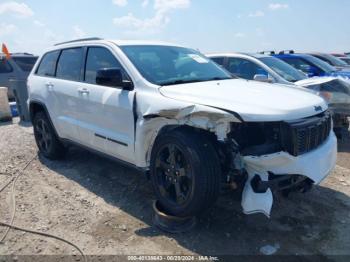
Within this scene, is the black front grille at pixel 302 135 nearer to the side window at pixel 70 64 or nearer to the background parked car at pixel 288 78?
the background parked car at pixel 288 78

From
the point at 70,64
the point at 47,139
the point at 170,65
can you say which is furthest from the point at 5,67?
the point at 170,65

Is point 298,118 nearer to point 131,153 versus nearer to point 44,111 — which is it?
point 131,153

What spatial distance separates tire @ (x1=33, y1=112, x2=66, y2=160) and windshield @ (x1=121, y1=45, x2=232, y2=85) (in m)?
2.10

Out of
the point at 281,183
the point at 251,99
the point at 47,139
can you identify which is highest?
the point at 251,99

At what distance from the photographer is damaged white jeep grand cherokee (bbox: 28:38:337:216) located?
315 cm

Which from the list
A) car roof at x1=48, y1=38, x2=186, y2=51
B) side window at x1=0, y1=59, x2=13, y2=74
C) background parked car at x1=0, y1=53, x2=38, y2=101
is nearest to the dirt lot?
car roof at x1=48, y1=38, x2=186, y2=51

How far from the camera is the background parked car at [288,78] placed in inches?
248

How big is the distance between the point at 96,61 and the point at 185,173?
2101 millimetres

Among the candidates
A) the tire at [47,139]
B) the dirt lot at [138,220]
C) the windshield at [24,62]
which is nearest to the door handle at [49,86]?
the tire at [47,139]

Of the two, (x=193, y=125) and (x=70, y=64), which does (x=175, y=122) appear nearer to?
(x=193, y=125)

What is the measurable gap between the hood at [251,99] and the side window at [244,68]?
344cm

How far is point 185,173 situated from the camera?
3.41m

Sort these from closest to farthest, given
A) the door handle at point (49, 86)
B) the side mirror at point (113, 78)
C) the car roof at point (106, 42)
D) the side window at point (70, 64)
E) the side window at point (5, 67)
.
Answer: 1. the side mirror at point (113, 78)
2. the car roof at point (106, 42)
3. the side window at point (70, 64)
4. the door handle at point (49, 86)
5. the side window at point (5, 67)

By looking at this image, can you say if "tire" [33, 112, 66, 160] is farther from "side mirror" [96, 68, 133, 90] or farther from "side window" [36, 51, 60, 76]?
"side mirror" [96, 68, 133, 90]
